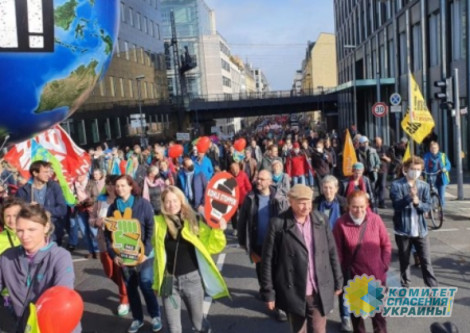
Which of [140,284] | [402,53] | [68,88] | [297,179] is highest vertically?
[402,53]

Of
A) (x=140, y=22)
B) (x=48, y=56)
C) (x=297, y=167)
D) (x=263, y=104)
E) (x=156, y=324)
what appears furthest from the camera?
(x=263, y=104)

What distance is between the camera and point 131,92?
32.6 meters

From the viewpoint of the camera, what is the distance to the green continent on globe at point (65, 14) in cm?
266

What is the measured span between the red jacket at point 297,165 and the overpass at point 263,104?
33.6 metres

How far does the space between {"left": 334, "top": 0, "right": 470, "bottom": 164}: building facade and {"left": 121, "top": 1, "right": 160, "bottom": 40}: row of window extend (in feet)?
51.9

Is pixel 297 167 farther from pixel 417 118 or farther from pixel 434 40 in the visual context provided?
pixel 434 40

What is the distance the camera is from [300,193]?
3594mm

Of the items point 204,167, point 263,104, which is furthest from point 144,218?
point 263,104

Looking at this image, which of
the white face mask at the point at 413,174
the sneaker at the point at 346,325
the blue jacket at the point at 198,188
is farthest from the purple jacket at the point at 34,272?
the blue jacket at the point at 198,188

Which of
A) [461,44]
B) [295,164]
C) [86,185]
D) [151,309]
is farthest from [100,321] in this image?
[461,44]

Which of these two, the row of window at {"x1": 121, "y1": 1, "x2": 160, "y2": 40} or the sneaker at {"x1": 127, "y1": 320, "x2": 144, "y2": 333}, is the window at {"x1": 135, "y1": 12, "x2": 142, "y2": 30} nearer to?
the row of window at {"x1": 121, "y1": 1, "x2": 160, "y2": 40}

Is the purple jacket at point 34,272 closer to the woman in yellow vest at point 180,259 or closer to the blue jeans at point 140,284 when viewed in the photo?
the woman in yellow vest at point 180,259

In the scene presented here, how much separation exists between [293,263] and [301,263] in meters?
0.06

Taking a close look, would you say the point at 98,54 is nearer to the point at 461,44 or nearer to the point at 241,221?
the point at 241,221
